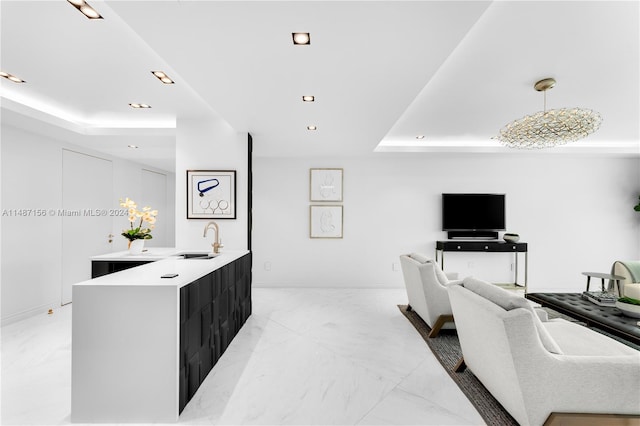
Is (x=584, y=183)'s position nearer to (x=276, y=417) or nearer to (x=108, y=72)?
(x=276, y=417)

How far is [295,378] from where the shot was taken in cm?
225

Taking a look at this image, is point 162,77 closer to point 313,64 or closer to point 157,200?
point 313,64

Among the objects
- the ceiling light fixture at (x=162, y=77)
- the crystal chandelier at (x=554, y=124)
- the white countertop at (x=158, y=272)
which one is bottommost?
the white countertop at (x=158, y=272)

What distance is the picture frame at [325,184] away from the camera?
5.25 m

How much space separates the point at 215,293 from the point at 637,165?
7604 millimetres

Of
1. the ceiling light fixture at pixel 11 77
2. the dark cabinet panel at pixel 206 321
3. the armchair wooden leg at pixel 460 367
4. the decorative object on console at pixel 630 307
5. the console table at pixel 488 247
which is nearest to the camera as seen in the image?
the dark cabinet panel at pixel 206 321

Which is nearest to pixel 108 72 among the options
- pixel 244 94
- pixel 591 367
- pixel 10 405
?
pixel 244 94

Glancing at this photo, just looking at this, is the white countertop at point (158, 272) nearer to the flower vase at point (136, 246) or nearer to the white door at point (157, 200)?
the flower vase at point (136, 246)

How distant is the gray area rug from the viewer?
180 cm

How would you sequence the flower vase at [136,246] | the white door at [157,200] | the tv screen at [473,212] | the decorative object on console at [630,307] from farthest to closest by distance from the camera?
the white door at [157,200] → the tv screen at [473,212] → the flower vase at [136,246] → the decorative object on console at [630,307]

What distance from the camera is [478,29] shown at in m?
1.86

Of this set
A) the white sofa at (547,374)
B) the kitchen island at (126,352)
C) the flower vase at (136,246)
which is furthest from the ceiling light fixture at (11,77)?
the white sofa at (547,374)

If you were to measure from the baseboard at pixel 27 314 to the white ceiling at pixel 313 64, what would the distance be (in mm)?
2328

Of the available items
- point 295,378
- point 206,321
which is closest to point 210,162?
point 206,321
